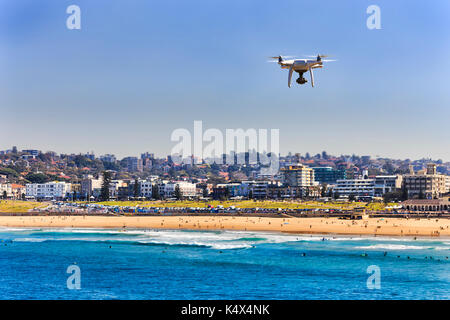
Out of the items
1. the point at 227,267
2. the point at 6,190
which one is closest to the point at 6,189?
the point at 6,190

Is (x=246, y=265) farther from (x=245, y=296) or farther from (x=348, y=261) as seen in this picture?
(x=245, y=296)

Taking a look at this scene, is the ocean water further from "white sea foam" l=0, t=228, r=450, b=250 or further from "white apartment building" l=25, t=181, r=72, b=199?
"white apartment building" l=25, t=181, r=72, b=199

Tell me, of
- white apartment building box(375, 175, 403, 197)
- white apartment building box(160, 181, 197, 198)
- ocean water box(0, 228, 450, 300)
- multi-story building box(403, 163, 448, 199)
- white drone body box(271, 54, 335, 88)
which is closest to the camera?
white drone body box(271, 54, 335, 88)

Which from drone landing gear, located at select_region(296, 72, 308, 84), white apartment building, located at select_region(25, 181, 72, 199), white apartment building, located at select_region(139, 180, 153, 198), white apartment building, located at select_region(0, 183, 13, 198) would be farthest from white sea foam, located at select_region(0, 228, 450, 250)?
white apartment building, located at select_region(0, 183, 13, 198)

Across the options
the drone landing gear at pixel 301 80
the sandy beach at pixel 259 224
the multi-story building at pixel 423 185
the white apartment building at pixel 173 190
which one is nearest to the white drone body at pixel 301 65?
the drone landing gear at pixel 301 80

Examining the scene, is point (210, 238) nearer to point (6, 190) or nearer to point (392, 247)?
point (392, 247)

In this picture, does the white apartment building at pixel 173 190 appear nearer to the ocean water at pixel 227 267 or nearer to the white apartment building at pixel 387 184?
the white apartment building at pixel 387 184
